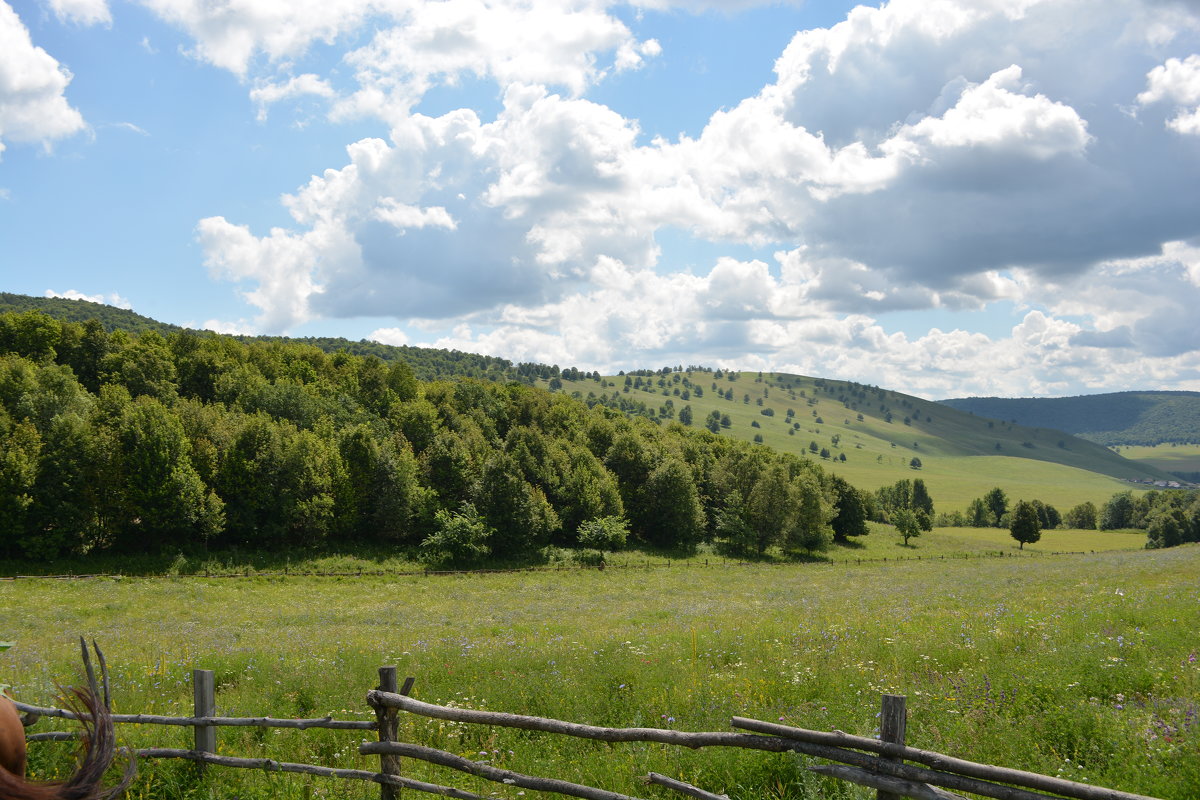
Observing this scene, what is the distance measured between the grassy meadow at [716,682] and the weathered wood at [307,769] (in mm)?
242

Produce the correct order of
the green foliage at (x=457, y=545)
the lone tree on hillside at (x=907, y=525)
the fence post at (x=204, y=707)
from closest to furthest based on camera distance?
the fence post at (x=204, y=707), the green foliage at (x=457, y=545), the lone tree on hillside at (x=907, y=525)

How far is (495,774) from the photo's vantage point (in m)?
7.14

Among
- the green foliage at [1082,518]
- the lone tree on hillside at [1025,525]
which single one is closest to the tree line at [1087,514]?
the green foliage at [1082,518]

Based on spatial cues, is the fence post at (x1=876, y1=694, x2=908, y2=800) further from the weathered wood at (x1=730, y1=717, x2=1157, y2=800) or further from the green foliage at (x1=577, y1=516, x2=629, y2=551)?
the green foliage at (x1=577, y1=516, x2=629, y2=551)

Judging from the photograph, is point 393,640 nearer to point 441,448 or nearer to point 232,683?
point 232,683

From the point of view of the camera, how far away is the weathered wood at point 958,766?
5.43m

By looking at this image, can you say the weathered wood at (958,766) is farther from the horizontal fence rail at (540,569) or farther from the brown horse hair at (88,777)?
the horizontal fence rail at (540,569)

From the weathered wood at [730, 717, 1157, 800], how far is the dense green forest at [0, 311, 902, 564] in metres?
55.1

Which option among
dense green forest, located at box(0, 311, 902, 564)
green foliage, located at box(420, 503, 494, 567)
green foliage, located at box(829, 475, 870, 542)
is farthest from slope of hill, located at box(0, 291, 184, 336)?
green foliage, located at box(829, 475, 870, 542)

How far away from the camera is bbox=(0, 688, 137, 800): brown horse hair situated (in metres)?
3.66

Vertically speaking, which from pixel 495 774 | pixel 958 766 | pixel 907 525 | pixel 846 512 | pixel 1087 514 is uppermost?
pixel 958 766

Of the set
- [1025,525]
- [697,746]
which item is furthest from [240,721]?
[1025,525]

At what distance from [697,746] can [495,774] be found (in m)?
2.28

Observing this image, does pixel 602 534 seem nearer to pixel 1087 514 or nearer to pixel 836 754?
pixel 836 754
